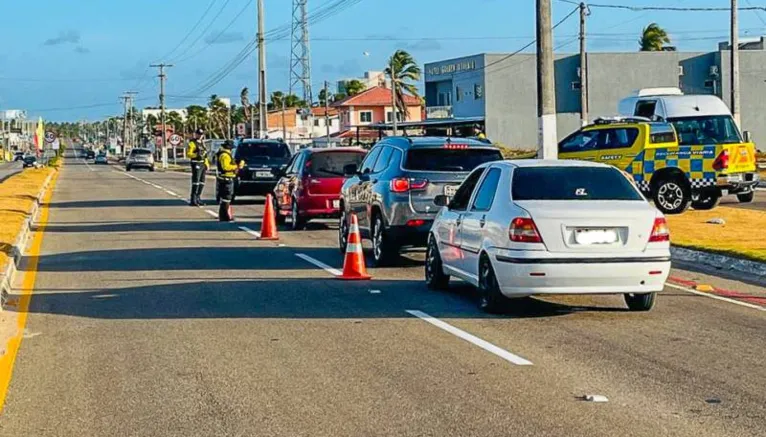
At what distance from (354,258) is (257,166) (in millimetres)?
17124

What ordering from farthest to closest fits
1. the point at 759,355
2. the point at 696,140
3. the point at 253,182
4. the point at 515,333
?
the point at 253,182, the point at 696,140, the point at 515,333, the point at 759,355

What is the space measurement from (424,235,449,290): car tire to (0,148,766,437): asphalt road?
0.18m

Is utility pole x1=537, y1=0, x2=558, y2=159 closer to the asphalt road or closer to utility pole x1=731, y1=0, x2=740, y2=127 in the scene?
the asphalt road

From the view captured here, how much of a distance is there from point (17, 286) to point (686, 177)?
14.3 meters

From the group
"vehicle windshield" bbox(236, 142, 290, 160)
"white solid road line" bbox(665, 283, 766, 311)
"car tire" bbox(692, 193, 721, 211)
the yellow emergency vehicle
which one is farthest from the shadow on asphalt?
"vehicle windshield" bbox(236, 142, 290, 160)

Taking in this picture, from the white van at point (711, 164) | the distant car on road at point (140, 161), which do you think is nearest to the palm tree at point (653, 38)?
the distant car on road at point (140, 161)

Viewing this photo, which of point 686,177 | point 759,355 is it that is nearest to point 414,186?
point 759,355

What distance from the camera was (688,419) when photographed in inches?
289

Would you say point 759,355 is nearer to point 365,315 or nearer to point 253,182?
point 365,315

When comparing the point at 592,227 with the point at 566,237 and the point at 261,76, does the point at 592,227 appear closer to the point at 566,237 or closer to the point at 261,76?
the point at 566,237

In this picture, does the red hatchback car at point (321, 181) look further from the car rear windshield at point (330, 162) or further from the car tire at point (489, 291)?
the car tire at point (489, 291)

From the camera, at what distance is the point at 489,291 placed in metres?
11.5

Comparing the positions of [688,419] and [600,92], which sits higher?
[600,92]

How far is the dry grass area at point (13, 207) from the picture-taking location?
19.6 metres
